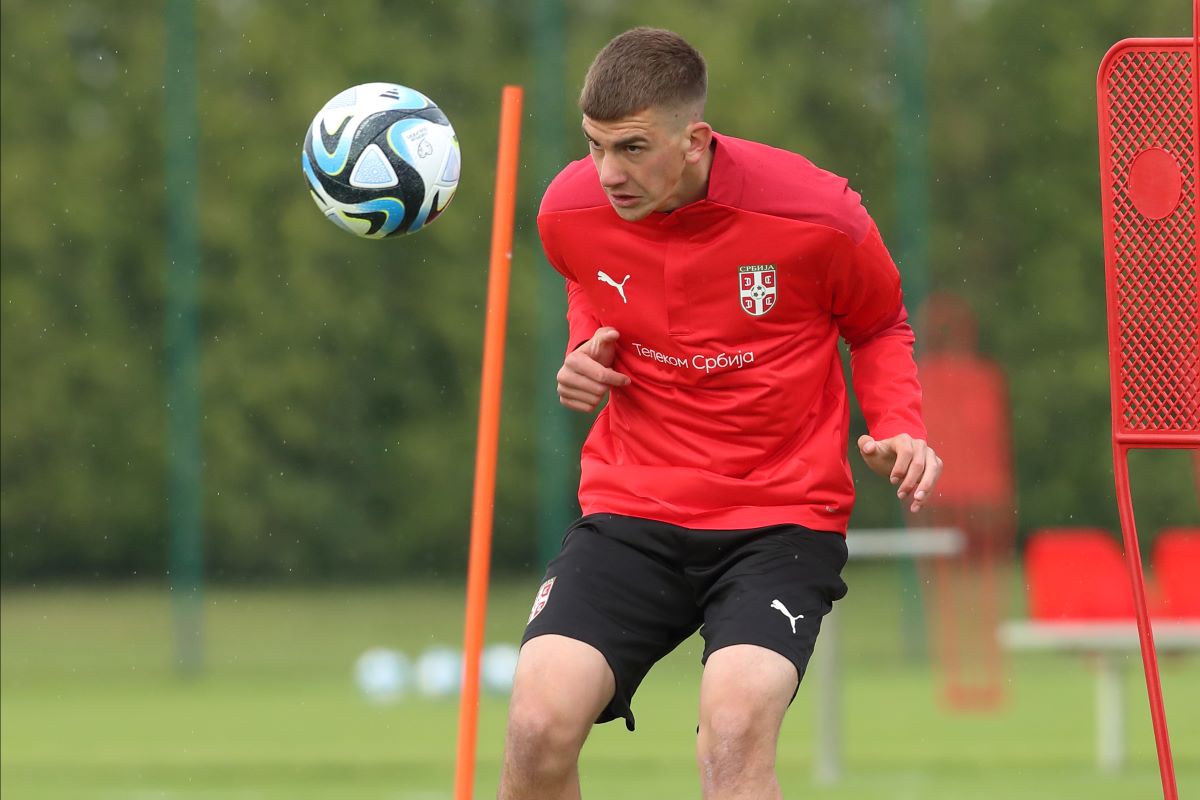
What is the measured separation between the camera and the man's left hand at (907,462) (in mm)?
4137

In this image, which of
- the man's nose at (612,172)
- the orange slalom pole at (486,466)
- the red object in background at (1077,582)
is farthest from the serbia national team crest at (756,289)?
the red object in background at (1077,582)

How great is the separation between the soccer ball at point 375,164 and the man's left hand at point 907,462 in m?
1.27

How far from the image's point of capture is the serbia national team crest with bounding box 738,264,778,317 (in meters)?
4.36

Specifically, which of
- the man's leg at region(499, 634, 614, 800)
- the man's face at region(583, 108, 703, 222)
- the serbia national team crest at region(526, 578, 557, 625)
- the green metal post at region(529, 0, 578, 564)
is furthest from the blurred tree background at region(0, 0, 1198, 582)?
the man's leg at region(499, 634, 614, 800)

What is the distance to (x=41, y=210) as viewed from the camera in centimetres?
1448

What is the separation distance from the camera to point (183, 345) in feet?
44.2

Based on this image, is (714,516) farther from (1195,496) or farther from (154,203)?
(1195,496)

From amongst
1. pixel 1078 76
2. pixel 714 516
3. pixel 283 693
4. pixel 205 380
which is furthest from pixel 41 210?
pixel 714 516

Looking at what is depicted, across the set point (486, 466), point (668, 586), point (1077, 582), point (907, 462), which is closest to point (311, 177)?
point (486, 466)

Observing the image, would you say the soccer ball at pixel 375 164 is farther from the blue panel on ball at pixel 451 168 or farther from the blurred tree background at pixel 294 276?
the blurred tree background at pixel 294 276

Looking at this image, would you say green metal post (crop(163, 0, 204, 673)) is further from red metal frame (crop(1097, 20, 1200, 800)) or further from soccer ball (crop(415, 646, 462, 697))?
red metal frame (crop(1097, 20, 1200, 800))

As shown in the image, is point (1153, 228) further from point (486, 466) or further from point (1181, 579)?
point (1181, 579)

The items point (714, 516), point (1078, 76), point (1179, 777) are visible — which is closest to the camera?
point (714, 516)

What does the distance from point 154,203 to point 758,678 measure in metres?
11.3
